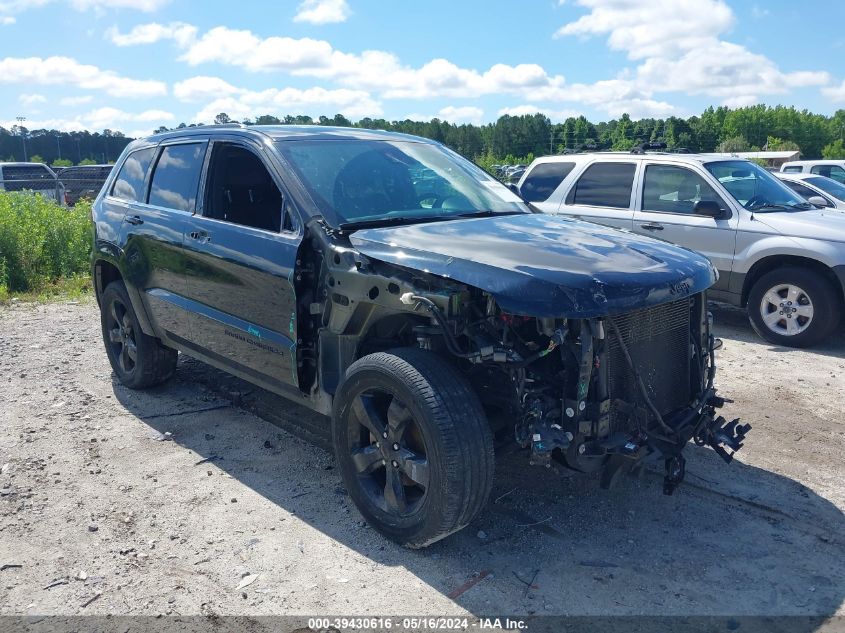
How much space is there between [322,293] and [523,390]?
124 cm

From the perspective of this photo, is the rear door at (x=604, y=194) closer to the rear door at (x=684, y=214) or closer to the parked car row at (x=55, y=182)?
the rear door at (x=684, y=214)

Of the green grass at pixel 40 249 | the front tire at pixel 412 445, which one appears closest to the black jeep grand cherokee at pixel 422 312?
the front tire at pixel 412 445

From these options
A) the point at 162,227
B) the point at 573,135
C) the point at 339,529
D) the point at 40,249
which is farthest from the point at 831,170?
the point at 573,135

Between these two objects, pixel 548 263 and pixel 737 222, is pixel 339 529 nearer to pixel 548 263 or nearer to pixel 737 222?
pixel 548 263

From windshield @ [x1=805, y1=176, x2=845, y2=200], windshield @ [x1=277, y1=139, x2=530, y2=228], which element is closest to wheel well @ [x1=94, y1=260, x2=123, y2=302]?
windshield @ [x1=277, y1=139, x2=530, y2=228]

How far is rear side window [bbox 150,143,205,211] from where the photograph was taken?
4918mm

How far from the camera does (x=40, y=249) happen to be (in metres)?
10.8

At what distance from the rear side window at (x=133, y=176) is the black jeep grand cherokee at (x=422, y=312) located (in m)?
0.44

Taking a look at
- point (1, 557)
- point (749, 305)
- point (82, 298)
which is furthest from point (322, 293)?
point (82, 298)

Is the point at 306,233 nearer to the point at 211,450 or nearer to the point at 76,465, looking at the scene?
the point at 211,450

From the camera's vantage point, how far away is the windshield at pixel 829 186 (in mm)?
12029

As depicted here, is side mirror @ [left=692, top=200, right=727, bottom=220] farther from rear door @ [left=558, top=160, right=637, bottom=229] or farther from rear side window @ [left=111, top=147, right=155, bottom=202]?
rear side window @ [left=111, top=147, right=155, bottom=202]

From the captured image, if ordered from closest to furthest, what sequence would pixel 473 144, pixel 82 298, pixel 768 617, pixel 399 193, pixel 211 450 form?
pixel 768 617, pixel 399 193, pixel 211 450, pixel 82 298, pixel 473 144

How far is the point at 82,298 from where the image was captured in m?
10.0
